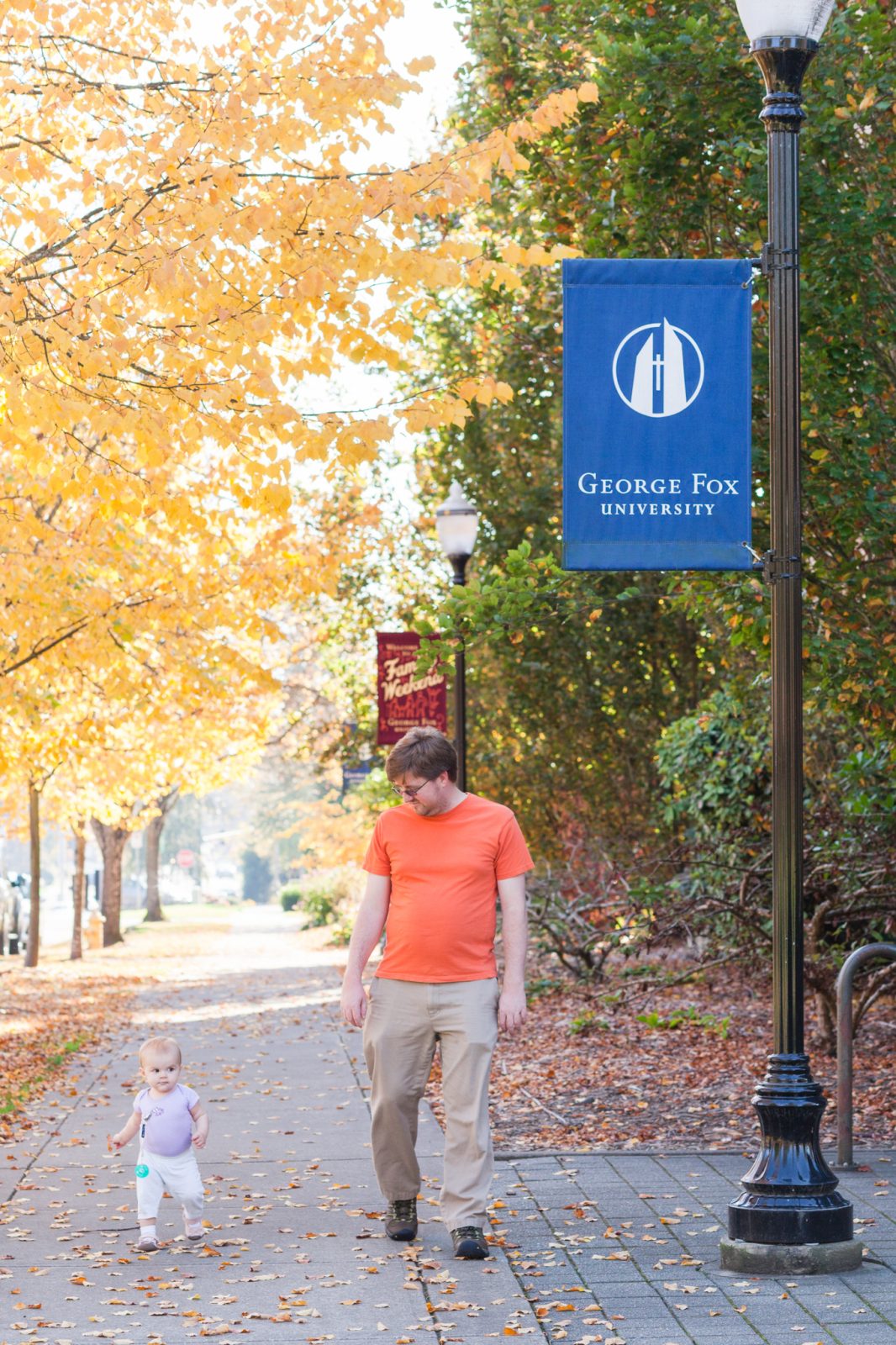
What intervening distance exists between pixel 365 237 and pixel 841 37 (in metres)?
2.85

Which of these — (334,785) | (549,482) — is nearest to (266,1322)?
(549,482)

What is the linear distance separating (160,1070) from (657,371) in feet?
10.7

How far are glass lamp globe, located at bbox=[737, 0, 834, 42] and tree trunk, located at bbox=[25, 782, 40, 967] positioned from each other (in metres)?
18.1

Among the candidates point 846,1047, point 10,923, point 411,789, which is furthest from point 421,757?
point 10,923

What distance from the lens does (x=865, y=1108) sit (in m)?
9.16

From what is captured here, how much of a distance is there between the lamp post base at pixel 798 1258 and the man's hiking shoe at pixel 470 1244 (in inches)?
36.0

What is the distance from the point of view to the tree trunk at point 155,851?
45375 mm

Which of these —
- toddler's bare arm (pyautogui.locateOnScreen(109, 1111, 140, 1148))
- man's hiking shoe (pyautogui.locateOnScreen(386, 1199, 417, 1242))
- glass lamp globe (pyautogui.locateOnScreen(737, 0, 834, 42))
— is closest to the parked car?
toddler's bare arm (pyautogui.locateOnScreen(109, 1111, 140, 1148))

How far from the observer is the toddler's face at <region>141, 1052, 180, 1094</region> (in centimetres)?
656

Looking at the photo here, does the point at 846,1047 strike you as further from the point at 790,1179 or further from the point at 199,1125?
the point at 199,1125

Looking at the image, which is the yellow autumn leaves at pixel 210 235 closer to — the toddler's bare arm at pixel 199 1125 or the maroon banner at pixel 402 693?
the toddler's bare arm at pixel 199 1125

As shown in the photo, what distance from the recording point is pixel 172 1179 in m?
6.55

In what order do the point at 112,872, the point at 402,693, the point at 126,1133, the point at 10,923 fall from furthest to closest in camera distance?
the point at 112,872, the point at 10,923, the point at 402,693, the point at 126,1133

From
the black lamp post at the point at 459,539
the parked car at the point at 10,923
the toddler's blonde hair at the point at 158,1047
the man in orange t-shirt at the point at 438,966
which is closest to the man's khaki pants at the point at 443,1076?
the man in orange t-shirt at the point at 438,966
